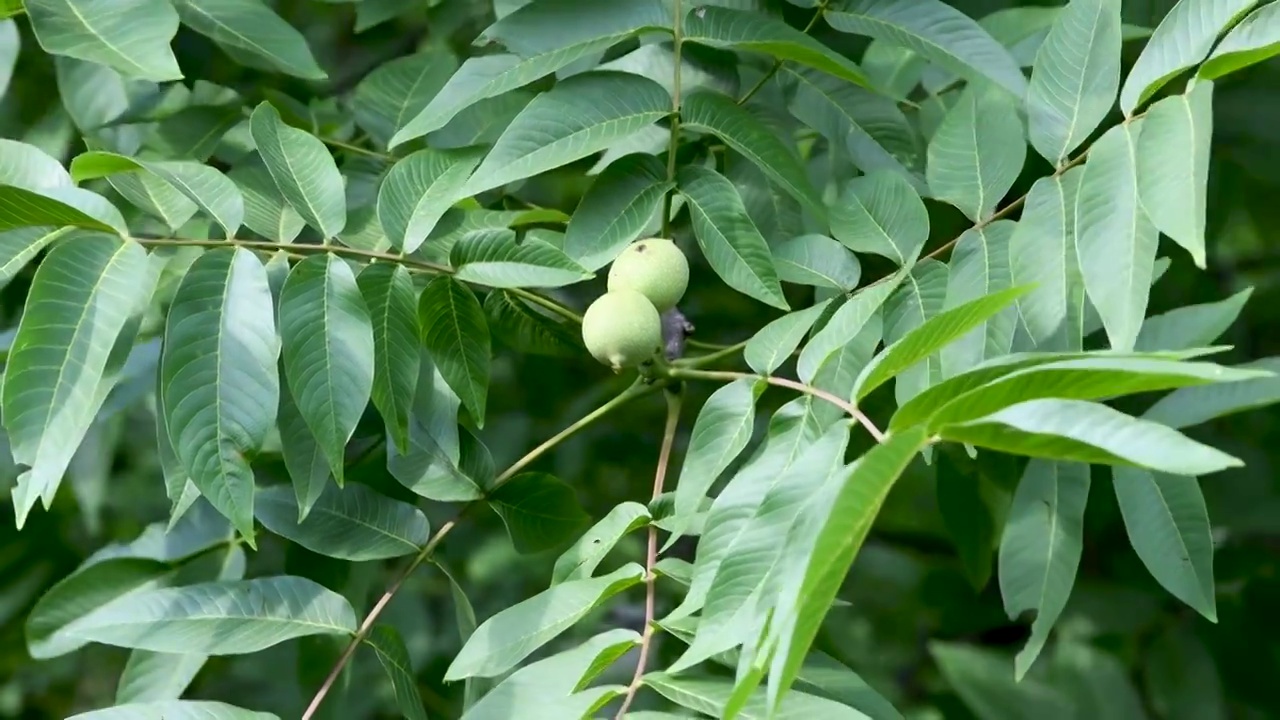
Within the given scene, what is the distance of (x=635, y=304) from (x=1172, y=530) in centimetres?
59

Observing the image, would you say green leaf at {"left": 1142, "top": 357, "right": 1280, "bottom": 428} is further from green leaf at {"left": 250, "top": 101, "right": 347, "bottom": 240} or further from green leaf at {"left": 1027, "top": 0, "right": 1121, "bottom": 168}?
green leaf at {"left": 250, "top": 101, "right": 347, "bottom": 240}

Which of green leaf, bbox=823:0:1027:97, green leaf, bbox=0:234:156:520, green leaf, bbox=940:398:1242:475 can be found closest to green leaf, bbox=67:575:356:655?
green leaf, bbox=0:234:156:520

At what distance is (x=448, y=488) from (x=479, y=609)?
1.33m

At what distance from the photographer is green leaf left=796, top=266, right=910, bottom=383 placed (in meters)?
1.19

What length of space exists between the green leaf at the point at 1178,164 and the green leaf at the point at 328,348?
Answer: 27.9 inches

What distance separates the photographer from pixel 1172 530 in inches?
54.4

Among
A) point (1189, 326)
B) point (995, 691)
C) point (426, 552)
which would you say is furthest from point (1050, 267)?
point (995, 691)

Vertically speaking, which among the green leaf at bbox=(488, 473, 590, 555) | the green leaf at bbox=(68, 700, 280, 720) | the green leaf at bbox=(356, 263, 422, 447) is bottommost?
the green leaf at bbox=(488, 473, 590, 555)

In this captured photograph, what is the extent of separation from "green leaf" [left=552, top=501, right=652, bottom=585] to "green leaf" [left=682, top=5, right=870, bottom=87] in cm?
48

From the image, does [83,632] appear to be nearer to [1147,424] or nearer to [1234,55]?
[1147,424]

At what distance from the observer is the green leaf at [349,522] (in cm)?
147

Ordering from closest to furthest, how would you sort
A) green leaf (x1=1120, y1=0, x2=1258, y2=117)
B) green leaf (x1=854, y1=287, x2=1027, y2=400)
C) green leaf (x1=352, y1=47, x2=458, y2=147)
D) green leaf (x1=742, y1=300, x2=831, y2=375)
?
green leaf (x1=854, y1=287, x2=1027, y2=400)
green leaf (x1=1120, y1=0, x2=1258, y2=117)
green leaf (x1=742, y1=300, x2=831, y2=375)
green leaf (x1=352, y1=47, x2=458, y2=147)

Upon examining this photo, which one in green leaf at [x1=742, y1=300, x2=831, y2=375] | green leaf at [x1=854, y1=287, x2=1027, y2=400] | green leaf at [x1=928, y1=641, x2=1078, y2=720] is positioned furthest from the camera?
green leaf at [x1=928, y1=641, x2=1078, y2=720]

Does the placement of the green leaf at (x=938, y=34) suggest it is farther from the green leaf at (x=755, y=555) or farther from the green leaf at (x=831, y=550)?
the green leaf at (x=831, y=550)
